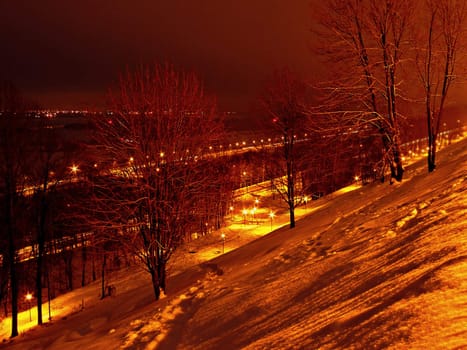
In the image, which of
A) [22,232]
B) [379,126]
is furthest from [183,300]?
[22,232]

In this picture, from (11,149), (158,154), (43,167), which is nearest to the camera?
(158,154)

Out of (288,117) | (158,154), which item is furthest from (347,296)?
(288,117)

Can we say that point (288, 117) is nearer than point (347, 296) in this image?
No

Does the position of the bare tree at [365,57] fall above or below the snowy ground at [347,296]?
above

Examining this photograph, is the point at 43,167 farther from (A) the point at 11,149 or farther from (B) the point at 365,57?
(B) the point at 365,57

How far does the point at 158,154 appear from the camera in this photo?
11.8 metres

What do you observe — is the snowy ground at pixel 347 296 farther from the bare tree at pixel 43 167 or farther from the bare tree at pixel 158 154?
the bare tree at pixel 43 167

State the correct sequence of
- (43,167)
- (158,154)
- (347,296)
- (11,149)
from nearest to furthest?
(347,296), (158,154), (11,149), (43,167)

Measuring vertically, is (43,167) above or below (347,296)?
above

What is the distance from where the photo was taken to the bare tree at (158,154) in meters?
11.7

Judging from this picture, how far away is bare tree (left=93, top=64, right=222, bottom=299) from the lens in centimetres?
1170

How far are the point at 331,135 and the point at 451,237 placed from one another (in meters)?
10.5

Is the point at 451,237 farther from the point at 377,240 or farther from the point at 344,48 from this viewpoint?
the point at 344,48

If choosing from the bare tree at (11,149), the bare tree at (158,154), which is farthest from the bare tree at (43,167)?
the bare tree at (158,154)
